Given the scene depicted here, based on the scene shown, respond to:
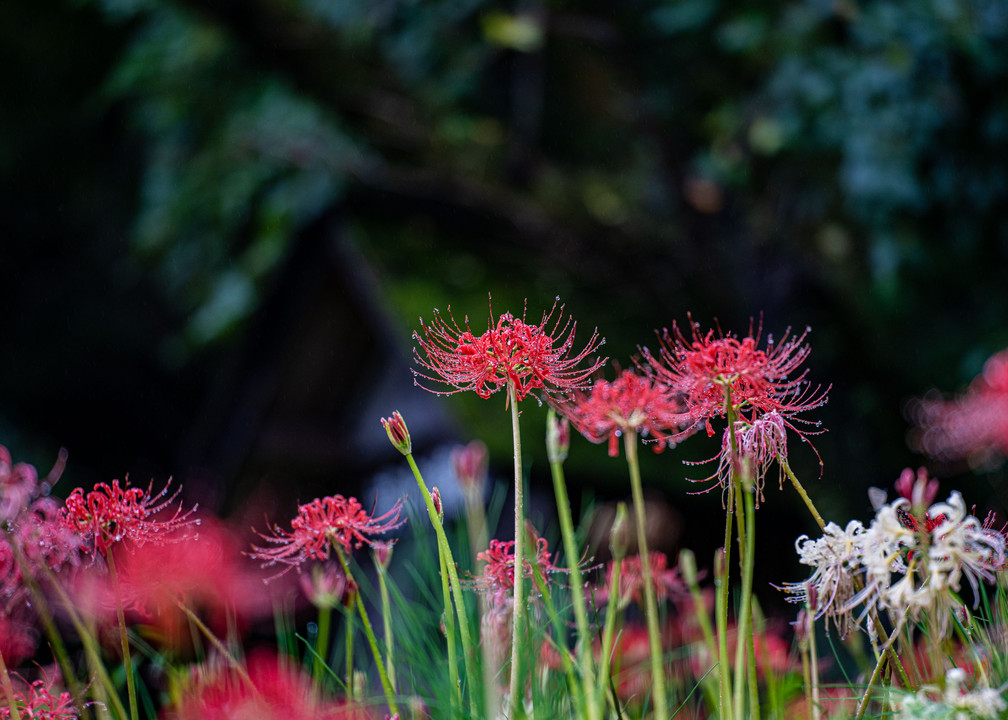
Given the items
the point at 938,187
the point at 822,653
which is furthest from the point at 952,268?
the point at 822,653

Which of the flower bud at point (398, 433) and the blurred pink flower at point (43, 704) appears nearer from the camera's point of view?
the flower bud at point (398, 433)

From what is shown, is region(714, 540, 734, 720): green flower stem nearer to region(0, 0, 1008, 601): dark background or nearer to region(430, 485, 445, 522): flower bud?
region(430, 485, 445, 522): flower bud

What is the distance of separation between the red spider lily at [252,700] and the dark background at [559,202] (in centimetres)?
171

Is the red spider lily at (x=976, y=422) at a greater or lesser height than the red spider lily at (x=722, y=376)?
greater

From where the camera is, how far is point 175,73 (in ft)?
12.8

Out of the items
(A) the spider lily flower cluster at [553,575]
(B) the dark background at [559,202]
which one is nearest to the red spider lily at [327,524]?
(A) the spider lily flower cluster at [553,575]

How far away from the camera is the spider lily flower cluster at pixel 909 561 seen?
56 centimetres

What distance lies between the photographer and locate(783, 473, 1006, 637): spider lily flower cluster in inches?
21.9

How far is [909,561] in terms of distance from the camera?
2.01ft

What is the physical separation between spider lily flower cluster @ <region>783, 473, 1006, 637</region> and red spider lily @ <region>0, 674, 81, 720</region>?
2.17 feet

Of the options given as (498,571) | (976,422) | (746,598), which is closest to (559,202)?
(976,422)

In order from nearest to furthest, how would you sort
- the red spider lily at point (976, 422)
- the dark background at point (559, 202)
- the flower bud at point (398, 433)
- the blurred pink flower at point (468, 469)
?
the flower bud at point (398, 433) < the blurred pink flower at point (468, 469) < the red spider lily at point (976, 422) < the dark background at point (559, 202)

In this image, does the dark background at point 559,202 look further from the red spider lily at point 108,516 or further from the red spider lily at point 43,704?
the red spider lily at point 108,516

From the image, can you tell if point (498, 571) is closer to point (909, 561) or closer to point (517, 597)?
point (517, 597)
